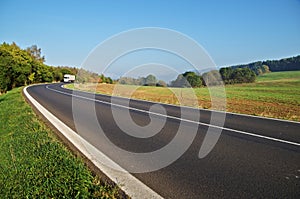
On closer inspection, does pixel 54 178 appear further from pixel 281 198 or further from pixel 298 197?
pixel 298 197

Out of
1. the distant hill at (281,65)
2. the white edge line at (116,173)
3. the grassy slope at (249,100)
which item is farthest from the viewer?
the distant hill at (281,65)

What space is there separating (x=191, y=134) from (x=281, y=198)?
382cm

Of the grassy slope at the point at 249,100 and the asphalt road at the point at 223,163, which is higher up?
the asphalt road at the point at 223,163

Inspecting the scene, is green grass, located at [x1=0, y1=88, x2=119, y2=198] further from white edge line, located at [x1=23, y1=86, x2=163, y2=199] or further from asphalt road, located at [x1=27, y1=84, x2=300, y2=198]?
asphalt road, located at [x1=27, y1=84, x2=300, y2=198]

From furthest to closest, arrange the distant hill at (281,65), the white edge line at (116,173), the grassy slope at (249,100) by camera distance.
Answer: the distant hill at (281,65), the grassy slope at (249,100), the white edge line at (116,173)

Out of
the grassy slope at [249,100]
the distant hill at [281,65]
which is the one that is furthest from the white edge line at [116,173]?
the distant hill at [281,65]

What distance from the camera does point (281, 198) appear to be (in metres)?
3.12

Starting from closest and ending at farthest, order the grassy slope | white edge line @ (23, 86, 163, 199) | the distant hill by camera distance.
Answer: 1. white edge line @ (23, 86, 163, 199)
2. the grassy slope
3. the distant hill

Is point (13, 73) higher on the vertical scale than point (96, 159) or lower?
higher

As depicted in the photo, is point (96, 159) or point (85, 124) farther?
point (85, 124)

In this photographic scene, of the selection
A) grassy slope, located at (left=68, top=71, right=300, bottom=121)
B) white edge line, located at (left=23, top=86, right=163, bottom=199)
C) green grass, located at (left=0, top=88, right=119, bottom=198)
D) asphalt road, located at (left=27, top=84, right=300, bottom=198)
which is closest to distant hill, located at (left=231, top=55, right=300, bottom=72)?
grassy slope, located at (left=68, top=71, right=300, bottom=121)

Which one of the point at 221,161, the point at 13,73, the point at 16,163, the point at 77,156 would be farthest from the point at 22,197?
the point at 13,73

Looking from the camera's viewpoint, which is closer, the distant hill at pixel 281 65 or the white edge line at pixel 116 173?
the white edge line at pixel 116 173

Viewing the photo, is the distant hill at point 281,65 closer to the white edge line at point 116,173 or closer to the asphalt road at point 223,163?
the asphalt road at point 223,163
